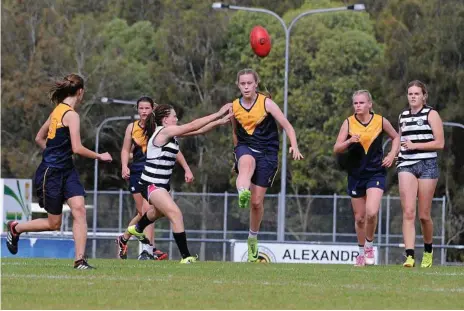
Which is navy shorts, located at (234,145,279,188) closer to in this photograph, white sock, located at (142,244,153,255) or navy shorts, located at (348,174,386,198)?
navy shorts, located at (348,174,386,198)

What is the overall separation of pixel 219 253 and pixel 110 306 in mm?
40418

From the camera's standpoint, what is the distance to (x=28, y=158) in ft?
259

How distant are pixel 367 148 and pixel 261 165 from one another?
4.32 feet

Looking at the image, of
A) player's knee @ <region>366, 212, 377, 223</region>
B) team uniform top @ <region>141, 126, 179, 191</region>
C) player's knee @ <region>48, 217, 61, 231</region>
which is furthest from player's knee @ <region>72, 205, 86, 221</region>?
player's knee @ <region>366, 212, 377, 223</region>

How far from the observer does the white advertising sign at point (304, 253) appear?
104 feet

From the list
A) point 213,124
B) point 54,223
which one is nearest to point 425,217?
point 213,124

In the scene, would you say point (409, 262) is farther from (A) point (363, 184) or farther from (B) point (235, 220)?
(B) point (235, 220)

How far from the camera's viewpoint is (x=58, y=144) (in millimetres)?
15305

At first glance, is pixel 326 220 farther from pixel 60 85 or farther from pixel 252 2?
pixel 252 2

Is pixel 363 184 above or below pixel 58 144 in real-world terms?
below

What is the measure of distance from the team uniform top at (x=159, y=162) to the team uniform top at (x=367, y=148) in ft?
7.40

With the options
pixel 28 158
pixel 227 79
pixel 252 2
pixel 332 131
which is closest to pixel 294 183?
pixel 332 131

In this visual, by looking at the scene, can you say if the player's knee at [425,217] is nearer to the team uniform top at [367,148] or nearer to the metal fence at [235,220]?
the team uniform top at [367,148]

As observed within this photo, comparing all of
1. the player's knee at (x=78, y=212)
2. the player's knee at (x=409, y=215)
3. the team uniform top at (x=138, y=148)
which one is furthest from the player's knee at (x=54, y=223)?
the team uniform top at (x=138, y=148)
